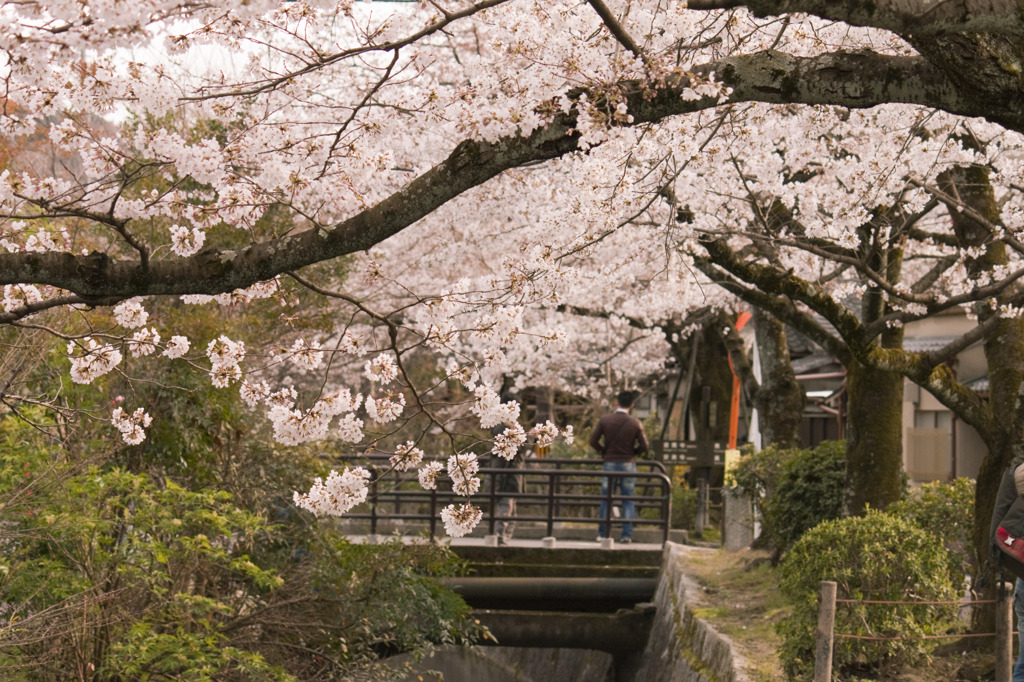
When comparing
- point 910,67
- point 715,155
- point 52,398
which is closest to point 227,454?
point 52,398

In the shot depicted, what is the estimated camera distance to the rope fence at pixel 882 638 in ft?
18.8

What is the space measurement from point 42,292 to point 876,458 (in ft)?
22.3

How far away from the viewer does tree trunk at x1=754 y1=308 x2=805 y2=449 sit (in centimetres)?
1302

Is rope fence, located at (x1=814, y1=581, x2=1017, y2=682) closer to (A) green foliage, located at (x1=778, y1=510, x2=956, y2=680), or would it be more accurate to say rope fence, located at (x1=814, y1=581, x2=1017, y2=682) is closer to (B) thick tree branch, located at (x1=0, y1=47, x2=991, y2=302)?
(A) green foliage, located at (x1=778, y1=510, x2=956, y2=680)

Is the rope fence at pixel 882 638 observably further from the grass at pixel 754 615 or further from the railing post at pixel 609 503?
the railing post at pixel 609 503

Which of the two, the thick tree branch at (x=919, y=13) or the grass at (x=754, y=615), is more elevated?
the thick tree branch at (x=919, y=13)

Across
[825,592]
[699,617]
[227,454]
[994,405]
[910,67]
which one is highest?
[910,67]

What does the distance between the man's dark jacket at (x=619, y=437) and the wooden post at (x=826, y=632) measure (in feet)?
24.2

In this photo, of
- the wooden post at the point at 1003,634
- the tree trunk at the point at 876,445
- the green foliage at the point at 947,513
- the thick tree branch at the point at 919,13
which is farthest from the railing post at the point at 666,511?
the thick tree branch at the point at 919,13

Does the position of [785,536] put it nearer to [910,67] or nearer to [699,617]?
[699,617]

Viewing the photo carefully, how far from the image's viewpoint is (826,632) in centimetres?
575

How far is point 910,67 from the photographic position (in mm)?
4020

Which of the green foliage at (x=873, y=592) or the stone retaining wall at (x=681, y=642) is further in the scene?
the stone retaining wall at (x=681, y=642)

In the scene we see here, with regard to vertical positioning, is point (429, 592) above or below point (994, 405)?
below
